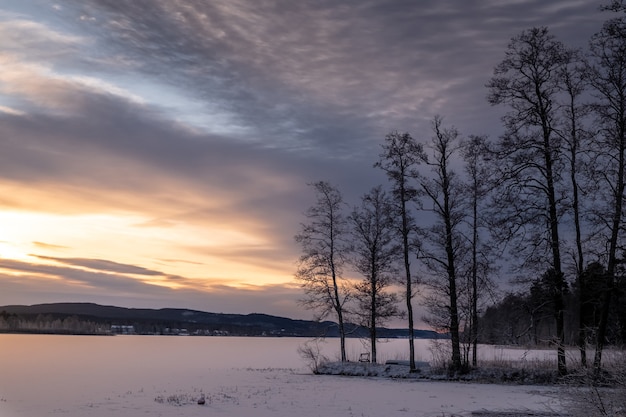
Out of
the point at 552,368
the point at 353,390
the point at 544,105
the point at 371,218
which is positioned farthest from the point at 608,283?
the point at 371,218

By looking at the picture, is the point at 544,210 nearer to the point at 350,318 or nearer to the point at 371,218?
the point at 371,218

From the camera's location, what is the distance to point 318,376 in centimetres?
3891

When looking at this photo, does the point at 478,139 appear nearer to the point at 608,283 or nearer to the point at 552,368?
the point at 608,283

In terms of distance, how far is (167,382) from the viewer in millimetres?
35281

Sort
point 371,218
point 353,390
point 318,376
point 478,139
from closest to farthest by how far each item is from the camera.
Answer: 1. point 353,390
2. point 478,139
3. point 318,376
4. point 371,218

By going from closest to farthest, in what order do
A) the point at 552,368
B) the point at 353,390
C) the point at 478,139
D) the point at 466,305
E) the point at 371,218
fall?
1. the point at 353,390
2. the point at 552,368
3. the point at 478,139
4. the point at 466,305
5. the point at 371,218

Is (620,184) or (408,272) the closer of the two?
(620,184)

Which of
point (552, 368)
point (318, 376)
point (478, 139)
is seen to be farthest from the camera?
point (318, 376)

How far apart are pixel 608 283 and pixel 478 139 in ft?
35.9

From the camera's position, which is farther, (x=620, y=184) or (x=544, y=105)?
(x=544, y=105)

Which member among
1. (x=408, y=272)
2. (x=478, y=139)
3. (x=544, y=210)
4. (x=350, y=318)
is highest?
(x=478, y=139)

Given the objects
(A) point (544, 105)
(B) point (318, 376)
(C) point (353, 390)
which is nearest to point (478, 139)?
(A) point (544, 105)

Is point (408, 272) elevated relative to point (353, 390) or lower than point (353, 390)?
elevated

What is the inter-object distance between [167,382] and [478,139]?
75.8 feet
